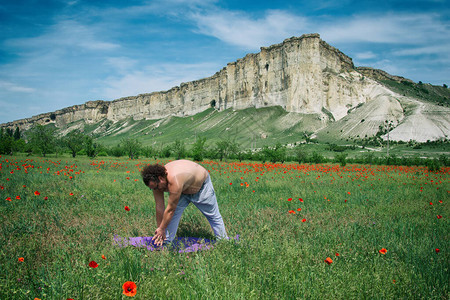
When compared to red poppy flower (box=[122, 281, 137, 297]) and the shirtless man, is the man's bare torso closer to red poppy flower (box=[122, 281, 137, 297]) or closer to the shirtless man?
the shirtless man

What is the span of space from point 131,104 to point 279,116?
12337 cm

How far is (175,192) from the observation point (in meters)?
3.50

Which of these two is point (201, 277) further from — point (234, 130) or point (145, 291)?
point (234, 130)

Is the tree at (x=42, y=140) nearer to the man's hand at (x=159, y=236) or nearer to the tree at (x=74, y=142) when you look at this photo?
the tree at (x=74, y=142)

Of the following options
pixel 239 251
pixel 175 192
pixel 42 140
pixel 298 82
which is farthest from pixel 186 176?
pixel 298 82

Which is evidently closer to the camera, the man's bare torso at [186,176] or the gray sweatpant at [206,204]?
the man's bare torso at [186,176]

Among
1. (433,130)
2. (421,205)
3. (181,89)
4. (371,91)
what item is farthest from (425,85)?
(421,205)

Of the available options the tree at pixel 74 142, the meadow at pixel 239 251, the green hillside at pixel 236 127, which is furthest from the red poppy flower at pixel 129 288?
the green hillside at pixel 236 127

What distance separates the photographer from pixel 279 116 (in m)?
100

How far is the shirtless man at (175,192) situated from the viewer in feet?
11.4

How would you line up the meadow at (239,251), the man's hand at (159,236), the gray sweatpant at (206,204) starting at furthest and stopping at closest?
the gray sweatpant at (206,204) < the man's hand at (159,236) < the meadow at (239,251)

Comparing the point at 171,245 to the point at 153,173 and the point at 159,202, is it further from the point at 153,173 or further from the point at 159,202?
the point at 153,173

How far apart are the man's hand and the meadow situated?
268 mm

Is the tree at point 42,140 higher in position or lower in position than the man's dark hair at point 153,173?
higher
